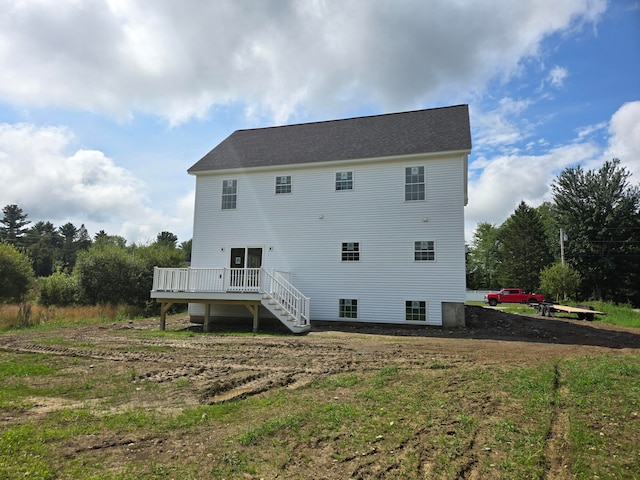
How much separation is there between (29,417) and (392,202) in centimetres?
1326

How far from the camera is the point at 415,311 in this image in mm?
15086

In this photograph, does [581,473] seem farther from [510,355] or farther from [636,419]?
[510,355]

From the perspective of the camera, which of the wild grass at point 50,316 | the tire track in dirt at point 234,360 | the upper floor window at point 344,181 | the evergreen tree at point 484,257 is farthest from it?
the evergreen tree at point 484,257

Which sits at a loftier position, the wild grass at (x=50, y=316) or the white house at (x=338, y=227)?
the white house at (x=338, y=227)

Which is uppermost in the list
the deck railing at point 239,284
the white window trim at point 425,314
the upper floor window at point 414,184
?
the upper floor window at point 414,184

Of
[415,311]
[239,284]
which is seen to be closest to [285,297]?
[239,284]

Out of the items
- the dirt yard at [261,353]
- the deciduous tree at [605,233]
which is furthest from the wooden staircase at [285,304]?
the deciduous tree at [605,233]

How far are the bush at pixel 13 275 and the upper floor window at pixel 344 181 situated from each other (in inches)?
850

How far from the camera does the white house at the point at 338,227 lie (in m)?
14.8

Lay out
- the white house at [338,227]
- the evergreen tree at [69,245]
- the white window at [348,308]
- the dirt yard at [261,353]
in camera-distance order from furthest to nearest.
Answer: the evergreen tree at [69,245] < the white window at [348,308] < the white house at [338,227] < the dirt yard at [261,353]

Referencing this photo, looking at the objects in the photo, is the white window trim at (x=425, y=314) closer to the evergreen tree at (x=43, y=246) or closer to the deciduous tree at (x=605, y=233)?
the deciduous tree at (x=605, y=233)

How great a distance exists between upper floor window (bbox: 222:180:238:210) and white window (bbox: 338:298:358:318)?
667 centimetres

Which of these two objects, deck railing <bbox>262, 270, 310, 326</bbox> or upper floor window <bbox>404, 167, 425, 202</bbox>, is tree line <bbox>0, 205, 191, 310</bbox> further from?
upper floor window <bbox>404, 167, 425, 202</bbox>

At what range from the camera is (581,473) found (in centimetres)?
343
